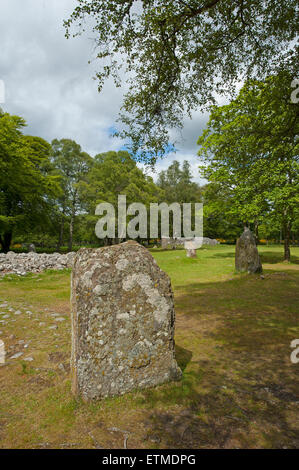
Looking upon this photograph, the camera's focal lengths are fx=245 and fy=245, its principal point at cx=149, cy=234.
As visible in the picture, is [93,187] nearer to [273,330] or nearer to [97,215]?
[97,215]

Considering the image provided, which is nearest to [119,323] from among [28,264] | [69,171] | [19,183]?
[28,264]

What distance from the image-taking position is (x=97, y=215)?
109ft

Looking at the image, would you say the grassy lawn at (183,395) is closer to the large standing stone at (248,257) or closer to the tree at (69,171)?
the large standing stone at (248,257)

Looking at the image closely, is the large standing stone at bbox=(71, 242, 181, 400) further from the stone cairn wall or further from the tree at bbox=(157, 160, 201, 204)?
the tree at bbox=(157, 160, 201, 204)

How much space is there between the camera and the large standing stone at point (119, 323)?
3244 mm

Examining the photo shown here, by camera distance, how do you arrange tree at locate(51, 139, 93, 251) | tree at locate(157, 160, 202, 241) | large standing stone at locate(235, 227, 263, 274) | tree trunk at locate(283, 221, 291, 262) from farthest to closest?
tree at locate(157, 160, 202, 241) < tree at locate(51, 139, 93, 251) < tree trunk at locate(283, 221, 291, 262) < large standing stone at locate(235, 227, 263, 274)

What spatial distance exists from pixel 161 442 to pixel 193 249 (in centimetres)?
2066

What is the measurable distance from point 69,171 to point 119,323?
37489 millimetres

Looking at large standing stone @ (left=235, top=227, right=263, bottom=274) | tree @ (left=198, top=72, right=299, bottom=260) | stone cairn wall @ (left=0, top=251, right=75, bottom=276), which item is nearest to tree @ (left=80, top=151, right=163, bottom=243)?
stone cairn wall @ (left=0, top=251, right=75, bottom=276)

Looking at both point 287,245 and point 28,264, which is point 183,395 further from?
point 287,245

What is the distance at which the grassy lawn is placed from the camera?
258 cm

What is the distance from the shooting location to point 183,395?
10.8 feet

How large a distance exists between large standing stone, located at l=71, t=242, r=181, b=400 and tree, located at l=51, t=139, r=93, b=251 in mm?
34439

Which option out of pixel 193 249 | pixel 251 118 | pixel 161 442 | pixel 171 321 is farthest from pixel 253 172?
pixel 193 249
